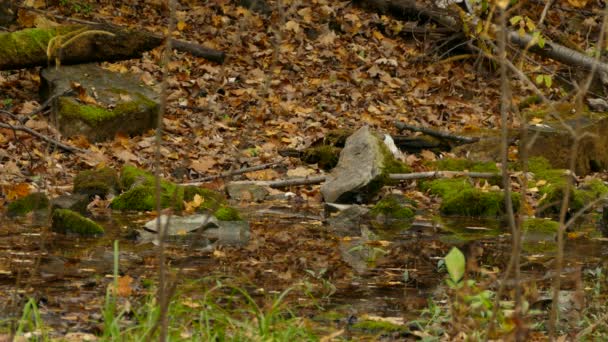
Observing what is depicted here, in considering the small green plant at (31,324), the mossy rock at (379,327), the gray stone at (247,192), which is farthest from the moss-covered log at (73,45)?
the small green plant at (31,324)

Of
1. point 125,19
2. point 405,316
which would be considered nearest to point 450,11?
point 125,19

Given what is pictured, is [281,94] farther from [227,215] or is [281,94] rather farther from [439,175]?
[227,215]

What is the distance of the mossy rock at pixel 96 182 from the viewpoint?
31.0 ft

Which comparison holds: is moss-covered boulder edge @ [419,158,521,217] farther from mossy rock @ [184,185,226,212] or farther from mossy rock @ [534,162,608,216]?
mossy rock @ [184,185,226,212]

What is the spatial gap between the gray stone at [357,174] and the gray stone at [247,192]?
0.58 metres

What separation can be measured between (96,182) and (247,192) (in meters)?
1.46

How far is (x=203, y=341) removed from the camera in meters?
4.23

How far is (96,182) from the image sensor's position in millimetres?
9531

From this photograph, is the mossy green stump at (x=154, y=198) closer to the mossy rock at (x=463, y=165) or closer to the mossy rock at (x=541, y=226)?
the mossy rock at (x=541, y=226)

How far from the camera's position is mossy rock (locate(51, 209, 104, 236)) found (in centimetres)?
786

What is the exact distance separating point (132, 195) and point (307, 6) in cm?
897

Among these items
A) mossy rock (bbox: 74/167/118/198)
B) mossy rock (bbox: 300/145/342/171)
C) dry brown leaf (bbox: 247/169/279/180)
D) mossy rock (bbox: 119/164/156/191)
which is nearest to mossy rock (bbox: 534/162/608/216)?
mossy rock (bbox: 300/145/342/171)

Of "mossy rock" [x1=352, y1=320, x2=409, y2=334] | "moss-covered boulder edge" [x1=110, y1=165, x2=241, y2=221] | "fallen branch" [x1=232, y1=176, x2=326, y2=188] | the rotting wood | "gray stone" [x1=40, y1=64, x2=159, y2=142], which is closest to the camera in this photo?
"mossy rock" [x1=352, y1=320, x2=409, y2=334]

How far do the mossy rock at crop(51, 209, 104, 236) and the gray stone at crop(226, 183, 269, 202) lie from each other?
2.36m
